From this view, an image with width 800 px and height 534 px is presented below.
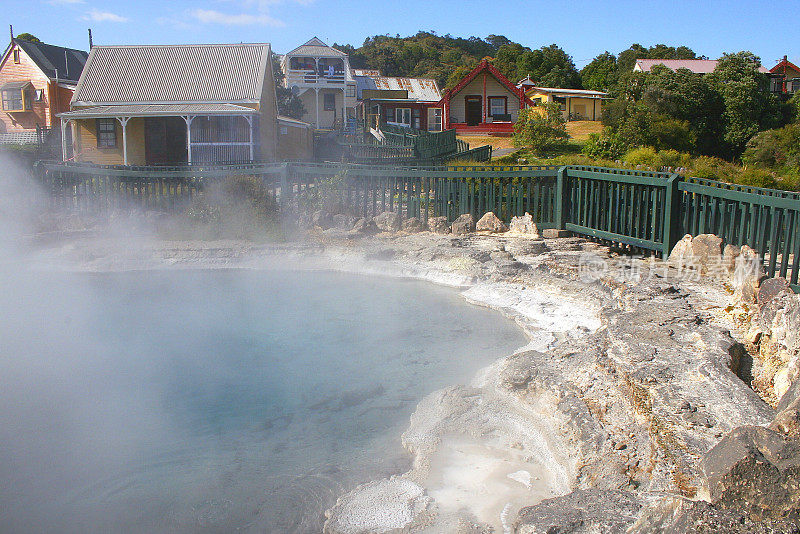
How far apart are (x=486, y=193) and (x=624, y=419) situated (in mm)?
9335

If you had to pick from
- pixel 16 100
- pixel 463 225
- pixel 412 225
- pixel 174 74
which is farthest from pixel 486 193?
pixel 16 100

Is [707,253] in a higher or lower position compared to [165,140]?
lower

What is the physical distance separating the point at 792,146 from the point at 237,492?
34.3 metres

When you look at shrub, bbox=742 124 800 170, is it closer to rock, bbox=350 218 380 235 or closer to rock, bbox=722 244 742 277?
rock, bbox=350 218 380 235

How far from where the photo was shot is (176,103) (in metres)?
30.3

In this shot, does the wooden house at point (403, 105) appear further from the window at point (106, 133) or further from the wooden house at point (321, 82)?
the window at point (106, 133)

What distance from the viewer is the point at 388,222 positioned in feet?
48.0

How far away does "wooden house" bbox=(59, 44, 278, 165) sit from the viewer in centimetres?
2942

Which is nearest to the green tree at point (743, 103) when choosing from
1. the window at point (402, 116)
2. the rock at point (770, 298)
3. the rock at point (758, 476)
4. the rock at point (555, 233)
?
the window at point (402, 116)

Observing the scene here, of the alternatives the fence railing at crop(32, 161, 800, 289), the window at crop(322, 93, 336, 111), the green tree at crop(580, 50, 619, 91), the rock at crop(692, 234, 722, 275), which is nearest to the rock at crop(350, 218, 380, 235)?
the fence railing at crop(32, 161, 800, 289)

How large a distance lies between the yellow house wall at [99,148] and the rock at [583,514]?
29.0 m

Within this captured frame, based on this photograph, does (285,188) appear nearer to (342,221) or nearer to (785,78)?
(342,221)

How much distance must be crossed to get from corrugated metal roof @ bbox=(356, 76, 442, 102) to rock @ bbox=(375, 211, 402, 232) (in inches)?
1650

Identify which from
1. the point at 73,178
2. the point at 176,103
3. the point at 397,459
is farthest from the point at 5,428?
the point at 176,103
